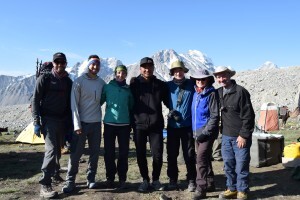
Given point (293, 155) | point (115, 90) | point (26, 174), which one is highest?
point (115, 90)

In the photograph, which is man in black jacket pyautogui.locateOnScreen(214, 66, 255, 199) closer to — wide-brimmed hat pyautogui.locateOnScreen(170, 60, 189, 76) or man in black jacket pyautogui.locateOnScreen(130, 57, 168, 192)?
wide-brimmed hat pyautogui.locateOnScreen(170, 60, 189, 76)

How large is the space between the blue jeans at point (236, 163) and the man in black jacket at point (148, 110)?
4.83 ft

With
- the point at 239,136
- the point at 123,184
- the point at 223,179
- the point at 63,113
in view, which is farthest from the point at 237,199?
the point at 63,113

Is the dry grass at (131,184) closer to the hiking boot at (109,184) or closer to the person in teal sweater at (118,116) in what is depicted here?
the hiking boot at (109,184)

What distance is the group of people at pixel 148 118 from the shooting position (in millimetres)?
6809

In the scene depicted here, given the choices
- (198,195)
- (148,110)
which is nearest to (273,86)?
(148,110)

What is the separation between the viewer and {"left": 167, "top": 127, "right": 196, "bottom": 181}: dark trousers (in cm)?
734

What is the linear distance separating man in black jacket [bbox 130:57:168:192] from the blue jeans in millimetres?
1473

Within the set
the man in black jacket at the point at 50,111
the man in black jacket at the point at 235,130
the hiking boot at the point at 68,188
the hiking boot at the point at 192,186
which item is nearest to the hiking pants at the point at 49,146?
the man in black jacket at the point at 50,111

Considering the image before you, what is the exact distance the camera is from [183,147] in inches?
295

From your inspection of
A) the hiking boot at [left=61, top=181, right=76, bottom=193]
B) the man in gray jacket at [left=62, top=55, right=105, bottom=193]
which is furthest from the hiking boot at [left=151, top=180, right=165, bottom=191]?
the hiking boot at [left=61, top=181, right=76, bottom=193]

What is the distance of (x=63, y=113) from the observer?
723 centimetres

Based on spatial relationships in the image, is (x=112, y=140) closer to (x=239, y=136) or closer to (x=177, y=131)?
(x=177, y=131)

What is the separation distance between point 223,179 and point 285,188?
1563 mm
